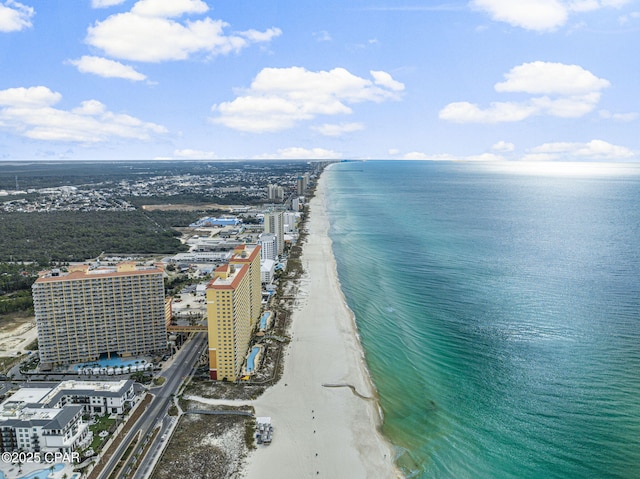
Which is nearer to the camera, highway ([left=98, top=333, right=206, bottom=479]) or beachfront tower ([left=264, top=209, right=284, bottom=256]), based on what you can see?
highway ([left=98, top=333, right=206, bottom=479])

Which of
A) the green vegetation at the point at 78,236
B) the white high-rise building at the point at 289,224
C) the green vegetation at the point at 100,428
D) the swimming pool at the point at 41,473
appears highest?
the white high-rise building at the point at 289,224

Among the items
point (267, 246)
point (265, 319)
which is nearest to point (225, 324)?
point (265, 319)

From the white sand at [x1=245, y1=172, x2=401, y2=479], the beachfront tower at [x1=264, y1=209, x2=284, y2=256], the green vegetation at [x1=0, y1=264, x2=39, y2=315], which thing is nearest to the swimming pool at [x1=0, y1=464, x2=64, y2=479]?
the white sand at [x1=245, y1=172, x2=401, y2=479]

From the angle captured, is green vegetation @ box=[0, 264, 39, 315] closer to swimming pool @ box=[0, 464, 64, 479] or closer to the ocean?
swimming pool @ box=[0, 464, 64, 479]

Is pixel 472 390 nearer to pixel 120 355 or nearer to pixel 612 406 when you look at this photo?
pixel 612 406

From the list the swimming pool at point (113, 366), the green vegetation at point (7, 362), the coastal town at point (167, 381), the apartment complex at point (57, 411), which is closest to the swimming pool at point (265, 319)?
the coastal town at point (167, 381)

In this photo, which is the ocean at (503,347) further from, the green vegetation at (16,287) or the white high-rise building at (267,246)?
the green vegetation at (16,287)

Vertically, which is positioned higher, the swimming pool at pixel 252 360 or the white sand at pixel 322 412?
the swimming pool at pixel 252 360
